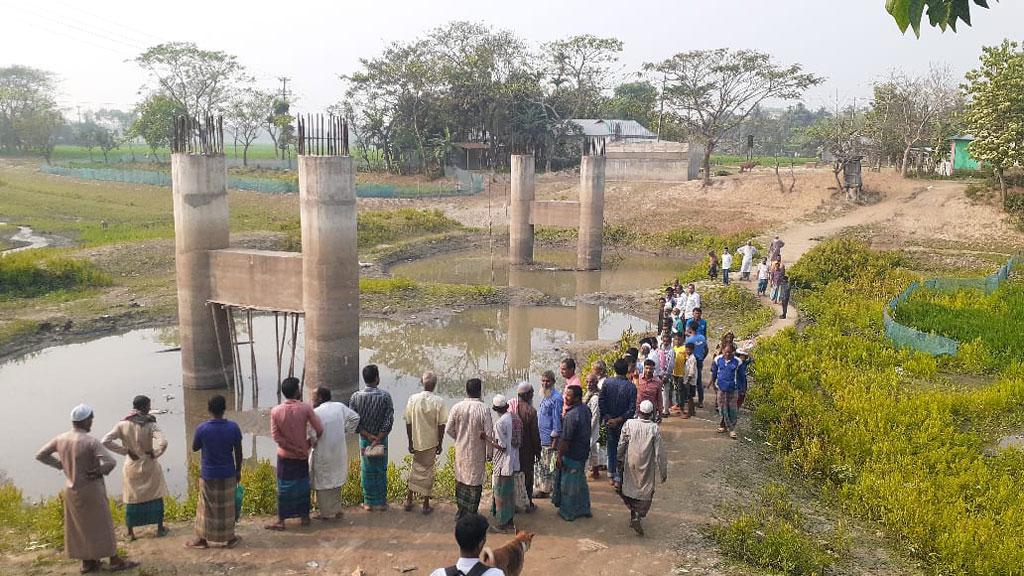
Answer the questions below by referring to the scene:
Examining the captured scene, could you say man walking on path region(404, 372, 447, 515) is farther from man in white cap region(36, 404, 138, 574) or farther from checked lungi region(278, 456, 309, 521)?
man in white cap region(36, 404, 138, 574)

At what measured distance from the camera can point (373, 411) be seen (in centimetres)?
729

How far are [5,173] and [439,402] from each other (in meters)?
61.6

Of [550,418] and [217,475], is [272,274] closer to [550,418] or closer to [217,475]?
[217,475]

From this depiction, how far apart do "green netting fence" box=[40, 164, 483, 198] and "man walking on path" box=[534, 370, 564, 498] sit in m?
33.6

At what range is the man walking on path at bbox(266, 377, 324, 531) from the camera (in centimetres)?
678

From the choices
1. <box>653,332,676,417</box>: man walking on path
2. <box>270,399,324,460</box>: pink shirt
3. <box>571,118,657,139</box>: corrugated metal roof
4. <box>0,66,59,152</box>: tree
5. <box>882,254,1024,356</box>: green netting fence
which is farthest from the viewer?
<box>0,66,59,152</box>: tree

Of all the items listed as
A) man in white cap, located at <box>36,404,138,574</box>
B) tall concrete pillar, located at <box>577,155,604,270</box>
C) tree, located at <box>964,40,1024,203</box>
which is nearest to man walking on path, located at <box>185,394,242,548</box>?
man in white cap, located at <box>36,404,138,574</box>

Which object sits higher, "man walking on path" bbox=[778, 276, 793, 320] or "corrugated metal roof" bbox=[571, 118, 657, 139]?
"corrugated metal roof" bbox=[571, 118, 657, 139]

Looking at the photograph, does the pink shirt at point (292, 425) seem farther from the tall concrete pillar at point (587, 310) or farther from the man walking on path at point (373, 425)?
the tall concrete pillar at point (587, 310)

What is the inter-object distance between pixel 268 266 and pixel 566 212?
16.4m

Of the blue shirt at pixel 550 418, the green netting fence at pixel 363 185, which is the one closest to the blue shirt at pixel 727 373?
the blue shirt at pixel 550 418

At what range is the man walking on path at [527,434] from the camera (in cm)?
712

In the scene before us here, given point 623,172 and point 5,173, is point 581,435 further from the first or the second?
point 5,173

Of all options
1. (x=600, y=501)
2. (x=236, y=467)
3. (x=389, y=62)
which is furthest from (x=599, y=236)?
(x=389, y=62)
